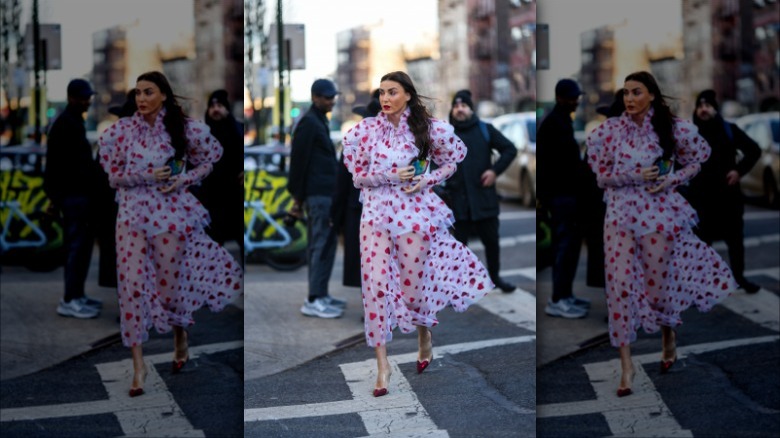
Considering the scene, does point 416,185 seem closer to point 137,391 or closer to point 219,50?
point 219,50

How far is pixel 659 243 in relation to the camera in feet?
17.0

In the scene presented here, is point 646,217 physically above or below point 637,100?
below

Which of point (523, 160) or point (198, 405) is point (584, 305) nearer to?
point (523, 160)

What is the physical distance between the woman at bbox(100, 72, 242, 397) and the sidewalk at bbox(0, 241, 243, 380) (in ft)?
0.43

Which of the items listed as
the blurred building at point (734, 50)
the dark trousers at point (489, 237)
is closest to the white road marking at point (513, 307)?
the dark trousers at point (489, 237)

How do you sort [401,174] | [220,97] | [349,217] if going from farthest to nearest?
[220,97]
[349,217]
[401,174]

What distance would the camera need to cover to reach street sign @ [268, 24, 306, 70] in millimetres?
5043

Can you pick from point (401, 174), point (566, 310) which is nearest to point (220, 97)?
point (401, 174)

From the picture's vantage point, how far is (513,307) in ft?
16.6

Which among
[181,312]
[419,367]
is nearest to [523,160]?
[419,367]

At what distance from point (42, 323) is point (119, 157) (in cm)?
99

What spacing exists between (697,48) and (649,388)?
176 cm

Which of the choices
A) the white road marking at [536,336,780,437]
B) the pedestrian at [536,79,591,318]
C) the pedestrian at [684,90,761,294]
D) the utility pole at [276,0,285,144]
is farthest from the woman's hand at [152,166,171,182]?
the pedestrian at [684,90,761,294]

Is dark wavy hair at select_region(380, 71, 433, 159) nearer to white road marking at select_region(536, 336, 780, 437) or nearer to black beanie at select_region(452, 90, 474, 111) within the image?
black beanie at select_region(452, 90, 474, 111)
